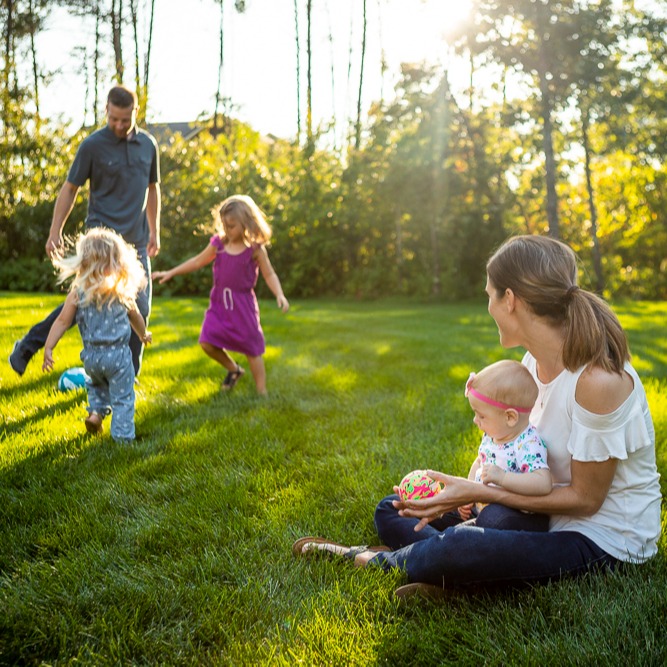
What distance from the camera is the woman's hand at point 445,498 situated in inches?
99.0

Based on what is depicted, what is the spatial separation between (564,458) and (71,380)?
4.25m

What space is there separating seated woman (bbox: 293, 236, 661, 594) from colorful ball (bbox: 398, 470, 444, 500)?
22 centimetres

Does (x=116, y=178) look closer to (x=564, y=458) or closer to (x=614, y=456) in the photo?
(x=564, y=458)

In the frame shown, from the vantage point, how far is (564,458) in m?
2.60

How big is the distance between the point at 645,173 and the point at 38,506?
84.1ft

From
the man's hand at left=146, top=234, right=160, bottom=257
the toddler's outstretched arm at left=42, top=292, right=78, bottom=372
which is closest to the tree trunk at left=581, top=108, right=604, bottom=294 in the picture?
the man's hand at left=146, top=234, right=160, bottom=257

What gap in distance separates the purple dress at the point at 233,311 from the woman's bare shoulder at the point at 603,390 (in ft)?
13.3

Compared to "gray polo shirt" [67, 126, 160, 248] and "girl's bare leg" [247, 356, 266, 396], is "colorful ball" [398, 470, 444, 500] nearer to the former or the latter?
"girl's bare leg" [247, 356, 266, 396]

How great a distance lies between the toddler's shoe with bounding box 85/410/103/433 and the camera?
443cm

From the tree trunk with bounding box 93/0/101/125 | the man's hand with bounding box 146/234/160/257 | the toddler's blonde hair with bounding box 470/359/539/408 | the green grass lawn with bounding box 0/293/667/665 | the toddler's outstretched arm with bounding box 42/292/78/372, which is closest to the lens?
the green grass lawn with bounding box 0/293/667/665

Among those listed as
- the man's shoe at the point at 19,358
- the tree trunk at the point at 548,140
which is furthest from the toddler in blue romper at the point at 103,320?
the tree trunk at the point at 548,140

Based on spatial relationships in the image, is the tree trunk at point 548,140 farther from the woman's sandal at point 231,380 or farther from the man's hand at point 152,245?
the man's hand at point 152,245

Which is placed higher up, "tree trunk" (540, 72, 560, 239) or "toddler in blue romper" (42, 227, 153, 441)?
"tree trunk" (540, 72, 560, 239)

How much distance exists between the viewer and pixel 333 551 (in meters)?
2.83
